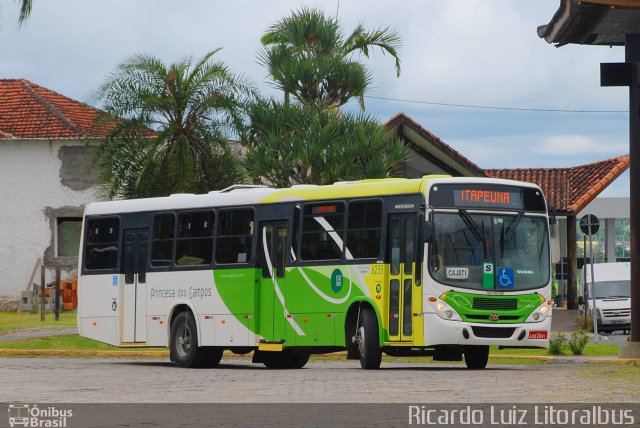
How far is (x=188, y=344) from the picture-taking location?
26.0 metres

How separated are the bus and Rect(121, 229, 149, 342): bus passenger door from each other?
0.03 meters

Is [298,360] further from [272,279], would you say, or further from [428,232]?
[428,232]

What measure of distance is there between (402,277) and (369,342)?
1.14 meters

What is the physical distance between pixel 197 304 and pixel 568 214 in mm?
26300

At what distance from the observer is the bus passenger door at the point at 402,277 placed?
72.8 ft

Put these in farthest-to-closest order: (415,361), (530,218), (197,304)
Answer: (415,361)
(197,304)
(530,218)

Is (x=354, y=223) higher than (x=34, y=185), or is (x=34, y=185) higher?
(x=34, y=185)

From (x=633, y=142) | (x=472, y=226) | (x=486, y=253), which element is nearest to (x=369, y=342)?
(x=486, y=253)

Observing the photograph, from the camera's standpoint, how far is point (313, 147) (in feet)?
116

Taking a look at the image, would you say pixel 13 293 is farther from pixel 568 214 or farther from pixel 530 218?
pixel 530 218

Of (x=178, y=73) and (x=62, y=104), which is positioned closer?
(x=178, y=73)

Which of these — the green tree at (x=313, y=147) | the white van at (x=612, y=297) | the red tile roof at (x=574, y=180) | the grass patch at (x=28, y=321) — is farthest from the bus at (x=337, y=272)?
the red tile roof at (x=574, y=180)
